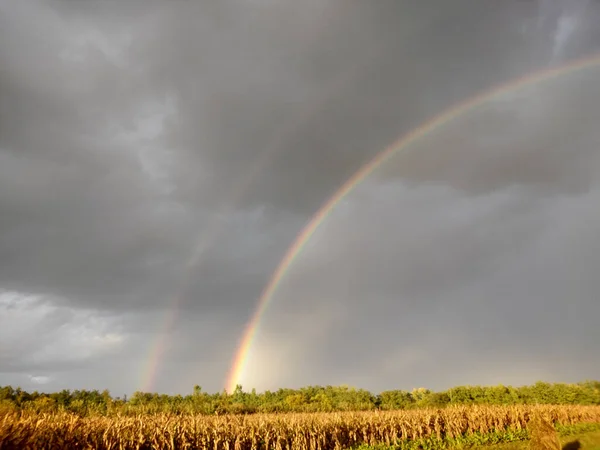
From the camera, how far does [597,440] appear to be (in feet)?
103

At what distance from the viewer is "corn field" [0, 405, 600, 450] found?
1548 centimetres

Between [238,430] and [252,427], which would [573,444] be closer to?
[252,427]

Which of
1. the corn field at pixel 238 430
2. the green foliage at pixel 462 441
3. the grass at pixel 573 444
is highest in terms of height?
the corn field at pixel 238 430

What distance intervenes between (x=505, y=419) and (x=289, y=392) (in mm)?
59473

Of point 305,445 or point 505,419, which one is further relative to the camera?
point 505,419

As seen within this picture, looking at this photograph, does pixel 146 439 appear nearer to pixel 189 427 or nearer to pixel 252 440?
pixel 189 427

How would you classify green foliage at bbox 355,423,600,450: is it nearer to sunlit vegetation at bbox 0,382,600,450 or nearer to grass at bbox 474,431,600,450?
sunlit vegetation at bbox 0,382,600,450

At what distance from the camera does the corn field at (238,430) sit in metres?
15.5

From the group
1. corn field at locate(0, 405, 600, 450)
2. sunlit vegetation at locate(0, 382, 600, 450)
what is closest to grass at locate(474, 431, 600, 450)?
sunlit vegetation at locate(0, 382, 600, 450)

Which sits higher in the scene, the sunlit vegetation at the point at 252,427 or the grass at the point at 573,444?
the sunlit vegetation at the point at 252,427

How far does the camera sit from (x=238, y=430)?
21.8m

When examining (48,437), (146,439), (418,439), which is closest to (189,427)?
(146,439)

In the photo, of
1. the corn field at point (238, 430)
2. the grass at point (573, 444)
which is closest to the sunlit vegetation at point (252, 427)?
the corn field at point (238, 430)

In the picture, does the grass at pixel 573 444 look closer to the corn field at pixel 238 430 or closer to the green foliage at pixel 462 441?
the green foliage at pixel 462 441
